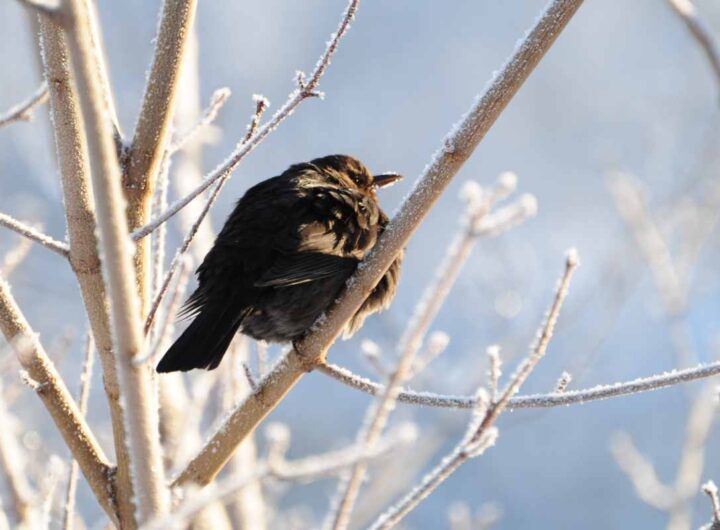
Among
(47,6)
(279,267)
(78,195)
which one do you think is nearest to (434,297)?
(47,6)

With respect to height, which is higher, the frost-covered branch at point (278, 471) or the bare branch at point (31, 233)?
the bare branch at point (31, 233)

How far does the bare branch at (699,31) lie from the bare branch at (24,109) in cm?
157

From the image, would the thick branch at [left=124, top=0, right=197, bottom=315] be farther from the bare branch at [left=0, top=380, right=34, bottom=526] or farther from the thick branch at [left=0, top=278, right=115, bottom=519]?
the bare branch at [left=0, top=380, right=34, bottom=526]

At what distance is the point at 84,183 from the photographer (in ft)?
6.82

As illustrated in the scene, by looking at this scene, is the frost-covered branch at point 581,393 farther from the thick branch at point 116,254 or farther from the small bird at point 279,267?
the small bird at point 279,267

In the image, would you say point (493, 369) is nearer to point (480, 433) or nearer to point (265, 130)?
point (480, 433)

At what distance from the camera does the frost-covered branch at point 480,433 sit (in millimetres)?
1468

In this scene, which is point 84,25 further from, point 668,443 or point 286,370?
point 668,443

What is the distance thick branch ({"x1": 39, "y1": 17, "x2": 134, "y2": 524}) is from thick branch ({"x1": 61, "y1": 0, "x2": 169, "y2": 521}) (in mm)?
639

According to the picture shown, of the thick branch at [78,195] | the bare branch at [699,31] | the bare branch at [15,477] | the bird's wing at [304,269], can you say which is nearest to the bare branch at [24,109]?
the thick branch at [78,195]

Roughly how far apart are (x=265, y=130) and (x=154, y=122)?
0.45 meters

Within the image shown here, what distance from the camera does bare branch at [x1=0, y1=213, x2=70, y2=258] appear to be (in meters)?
1.97

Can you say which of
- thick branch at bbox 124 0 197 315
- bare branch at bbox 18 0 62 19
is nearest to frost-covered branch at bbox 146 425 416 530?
bare branch at bbox 18 0 62 19

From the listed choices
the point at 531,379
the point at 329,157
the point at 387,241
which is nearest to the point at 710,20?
the point at 531,379
